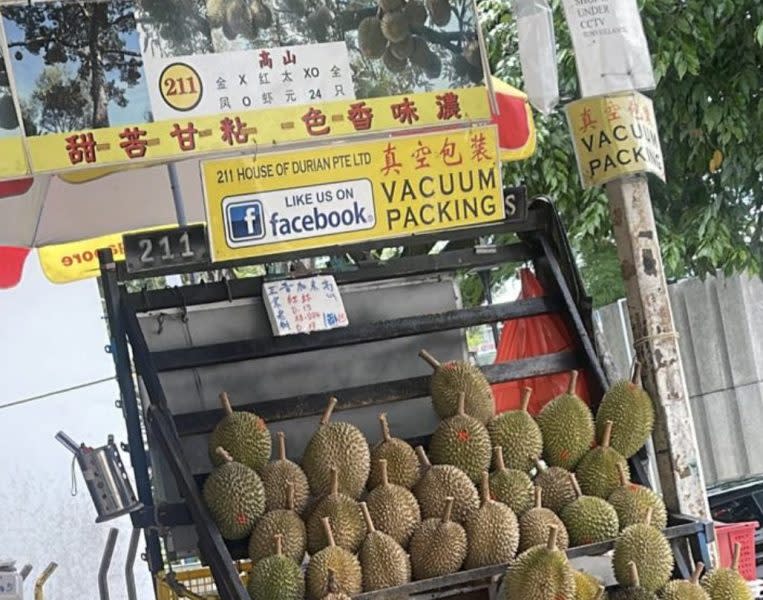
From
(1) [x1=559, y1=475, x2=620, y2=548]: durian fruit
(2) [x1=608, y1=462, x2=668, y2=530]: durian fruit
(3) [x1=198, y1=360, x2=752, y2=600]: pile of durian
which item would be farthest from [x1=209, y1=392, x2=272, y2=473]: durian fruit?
(2) [x1=608, y1=462, x2=668, y2=530]: durian fruit

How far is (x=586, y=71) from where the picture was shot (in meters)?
3.32

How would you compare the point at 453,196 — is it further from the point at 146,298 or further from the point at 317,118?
the point at 146,298

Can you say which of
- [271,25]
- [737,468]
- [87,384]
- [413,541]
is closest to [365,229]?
[271,25]

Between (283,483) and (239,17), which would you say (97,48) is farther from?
Answer: (283,483)

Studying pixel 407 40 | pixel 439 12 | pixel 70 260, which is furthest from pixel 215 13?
pixel 70 260

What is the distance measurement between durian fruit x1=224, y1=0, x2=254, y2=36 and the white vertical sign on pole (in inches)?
39.1

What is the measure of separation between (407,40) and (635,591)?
169 centimetres

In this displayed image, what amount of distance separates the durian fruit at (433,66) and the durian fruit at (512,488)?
1.18 meters

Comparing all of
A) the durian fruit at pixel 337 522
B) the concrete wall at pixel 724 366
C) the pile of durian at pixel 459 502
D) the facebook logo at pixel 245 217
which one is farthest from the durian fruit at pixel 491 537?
the concrete wall at pixel 724 366

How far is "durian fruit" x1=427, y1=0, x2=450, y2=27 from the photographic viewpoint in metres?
3.14

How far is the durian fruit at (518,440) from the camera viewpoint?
3.54 meters

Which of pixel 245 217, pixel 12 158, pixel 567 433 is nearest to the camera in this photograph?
pixel 12 158

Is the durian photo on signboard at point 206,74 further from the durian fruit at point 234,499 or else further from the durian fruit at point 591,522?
the durian fruit at point 591,522

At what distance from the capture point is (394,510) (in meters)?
3.29
